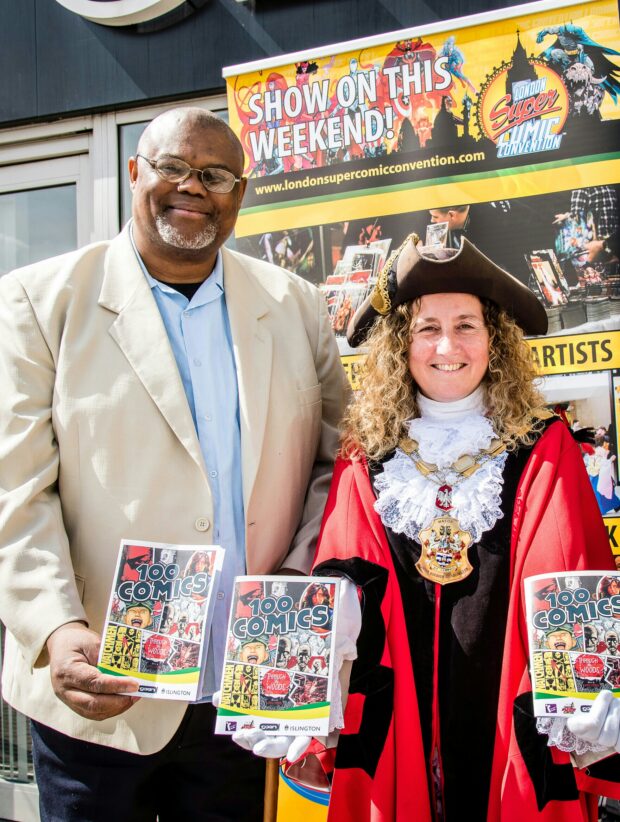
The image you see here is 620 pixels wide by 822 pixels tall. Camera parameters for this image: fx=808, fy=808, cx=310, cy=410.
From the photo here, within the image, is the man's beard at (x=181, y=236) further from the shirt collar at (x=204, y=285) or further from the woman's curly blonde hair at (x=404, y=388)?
the woman's curly blonde hair at (x=404, y=388)

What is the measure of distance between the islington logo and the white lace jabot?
2.21m

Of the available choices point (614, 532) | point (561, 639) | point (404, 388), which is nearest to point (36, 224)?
point (404, 388)

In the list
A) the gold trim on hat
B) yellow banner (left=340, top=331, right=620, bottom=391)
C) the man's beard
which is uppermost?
the man's beard

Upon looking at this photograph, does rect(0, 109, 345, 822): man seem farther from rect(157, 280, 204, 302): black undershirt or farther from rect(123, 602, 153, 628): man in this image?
rect(123, 602, 153, 628): man

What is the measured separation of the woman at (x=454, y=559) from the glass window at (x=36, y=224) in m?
2.12

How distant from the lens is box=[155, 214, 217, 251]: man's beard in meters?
2.16

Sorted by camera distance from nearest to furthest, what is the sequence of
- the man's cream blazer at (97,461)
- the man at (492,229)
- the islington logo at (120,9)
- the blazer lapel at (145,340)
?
the man's cream blazer at (97,461) → the blazer lapel at (145,340) → the man at (492,229) → the islington logo at (120,9)

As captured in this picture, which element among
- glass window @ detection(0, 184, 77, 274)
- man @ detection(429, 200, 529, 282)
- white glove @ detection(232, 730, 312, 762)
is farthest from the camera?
glass window @ detection(0, 184, 77, 274)

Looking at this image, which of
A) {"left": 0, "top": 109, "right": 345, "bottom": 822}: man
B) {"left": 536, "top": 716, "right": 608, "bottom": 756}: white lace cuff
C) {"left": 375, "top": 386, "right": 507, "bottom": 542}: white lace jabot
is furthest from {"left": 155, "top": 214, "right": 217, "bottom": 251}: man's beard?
{"left": 536, "top": 716, "right": 608, "bottom": 756}: white lace cuff

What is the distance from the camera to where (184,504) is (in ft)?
6.70

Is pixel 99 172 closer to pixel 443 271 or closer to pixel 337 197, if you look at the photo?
pixel 337 197

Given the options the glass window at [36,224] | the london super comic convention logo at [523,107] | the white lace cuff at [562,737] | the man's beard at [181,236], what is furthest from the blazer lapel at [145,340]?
the glass window at [36,224]

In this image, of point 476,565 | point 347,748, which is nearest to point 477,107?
point 476,565

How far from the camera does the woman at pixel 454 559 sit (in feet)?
6.05
